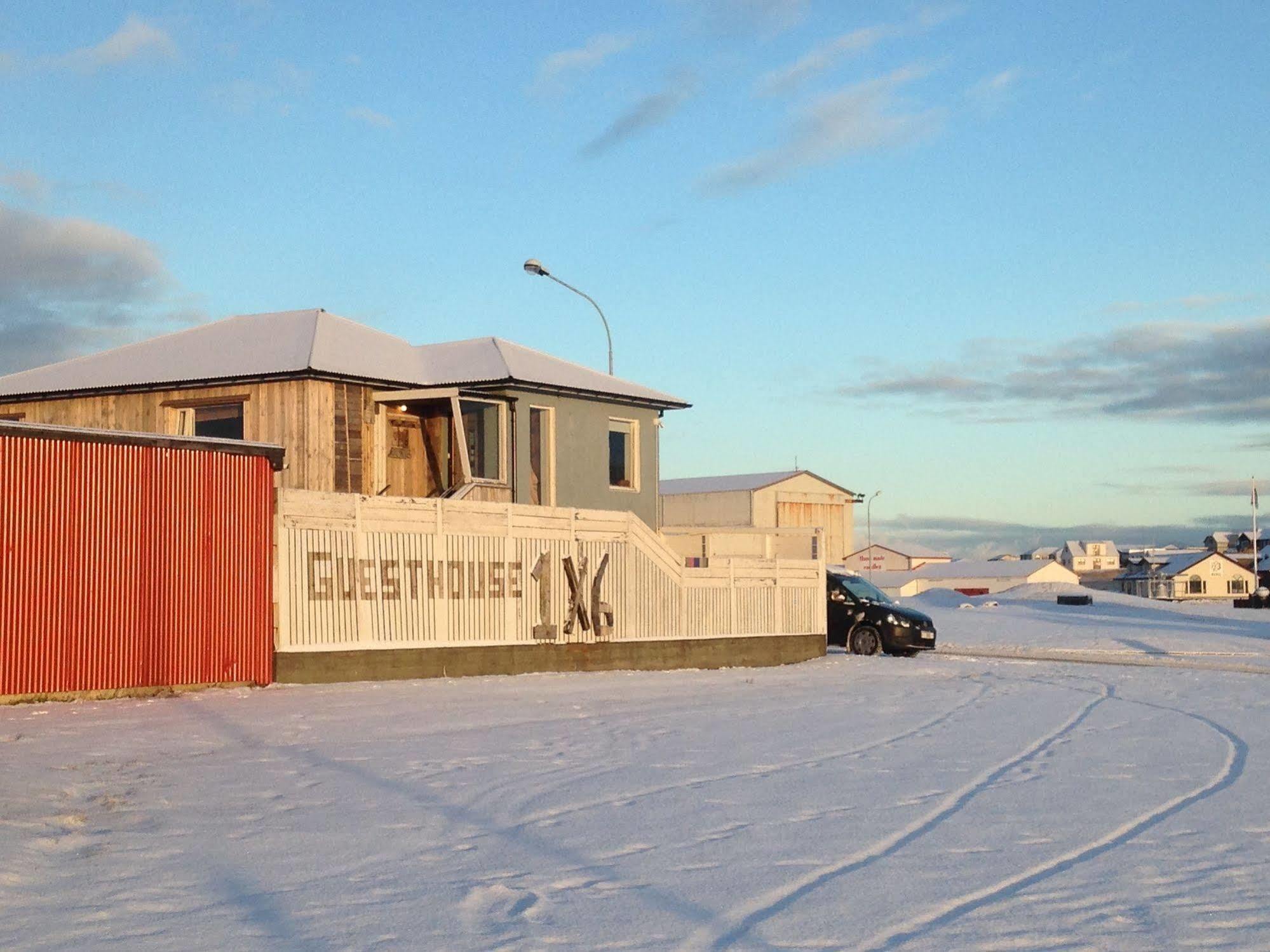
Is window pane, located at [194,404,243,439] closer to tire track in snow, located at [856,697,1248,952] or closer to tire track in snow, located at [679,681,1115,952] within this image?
tire track in snow, located at [679,681,1115,952]

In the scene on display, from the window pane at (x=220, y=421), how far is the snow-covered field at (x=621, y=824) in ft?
32.0

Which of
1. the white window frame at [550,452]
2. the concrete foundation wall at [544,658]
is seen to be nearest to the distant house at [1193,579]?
the concrete foundation wall at [544,658]

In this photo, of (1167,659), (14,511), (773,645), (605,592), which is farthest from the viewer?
(1167,659)

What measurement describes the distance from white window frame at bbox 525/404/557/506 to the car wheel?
711 centimetres

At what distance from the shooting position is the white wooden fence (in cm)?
1930

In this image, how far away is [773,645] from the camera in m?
27.7

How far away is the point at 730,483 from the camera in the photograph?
77625 millimetres

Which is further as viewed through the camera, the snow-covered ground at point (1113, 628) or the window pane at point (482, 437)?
the snow-covered ground at point (1113, 628)

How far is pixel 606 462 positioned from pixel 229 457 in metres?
12.6

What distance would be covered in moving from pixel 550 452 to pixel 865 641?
778 cm

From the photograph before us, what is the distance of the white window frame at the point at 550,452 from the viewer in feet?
93.9

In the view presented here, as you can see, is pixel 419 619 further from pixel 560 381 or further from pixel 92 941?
pixel 92 941

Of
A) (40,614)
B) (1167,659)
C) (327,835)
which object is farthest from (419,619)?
(1167,659)

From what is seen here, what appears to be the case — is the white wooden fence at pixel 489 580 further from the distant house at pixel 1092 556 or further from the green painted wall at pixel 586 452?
the distant house at pixel 1092 556
